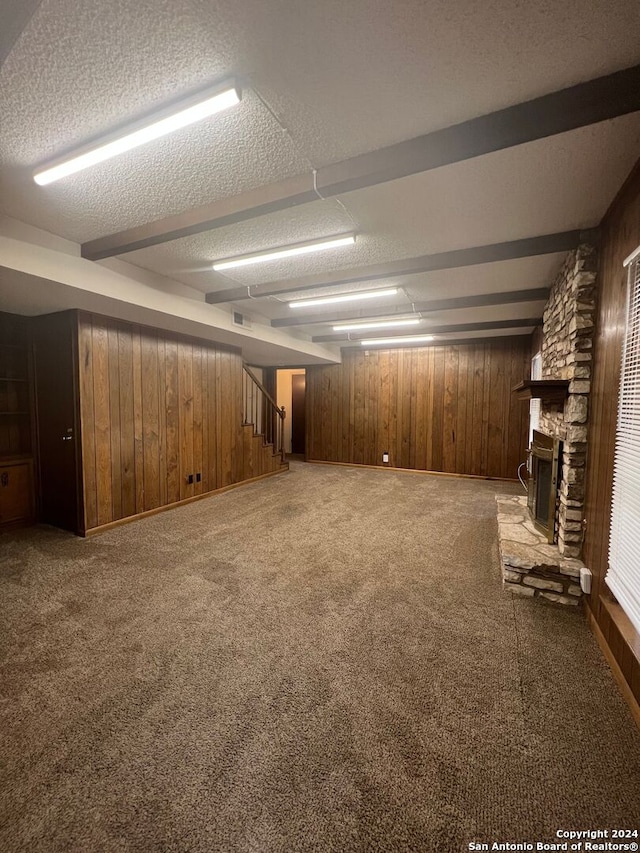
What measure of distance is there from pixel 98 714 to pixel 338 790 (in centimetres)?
106

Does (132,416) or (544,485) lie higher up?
(132,416)

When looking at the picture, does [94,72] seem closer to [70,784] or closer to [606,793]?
[70,784]

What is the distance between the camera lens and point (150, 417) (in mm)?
4074

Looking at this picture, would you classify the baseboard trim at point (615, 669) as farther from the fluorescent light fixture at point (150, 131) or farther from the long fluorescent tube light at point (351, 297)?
the long fluorescent tube light at point (351, 297)

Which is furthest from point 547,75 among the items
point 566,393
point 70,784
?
point 70,784

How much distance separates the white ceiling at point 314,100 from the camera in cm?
109

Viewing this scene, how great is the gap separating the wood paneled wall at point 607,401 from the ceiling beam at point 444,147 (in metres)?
0.61

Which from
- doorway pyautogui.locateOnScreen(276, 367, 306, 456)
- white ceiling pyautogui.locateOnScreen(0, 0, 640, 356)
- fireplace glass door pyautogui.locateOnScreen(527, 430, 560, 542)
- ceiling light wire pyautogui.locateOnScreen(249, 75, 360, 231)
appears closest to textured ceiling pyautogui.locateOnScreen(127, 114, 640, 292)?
white ceiling pyautogui.locateOnScreen(0, 0, 640, 356)

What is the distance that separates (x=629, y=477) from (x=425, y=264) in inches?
86.5

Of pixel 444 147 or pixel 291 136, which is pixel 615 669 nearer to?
pixel 444 147

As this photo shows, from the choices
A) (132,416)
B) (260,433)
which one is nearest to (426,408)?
(260,433)

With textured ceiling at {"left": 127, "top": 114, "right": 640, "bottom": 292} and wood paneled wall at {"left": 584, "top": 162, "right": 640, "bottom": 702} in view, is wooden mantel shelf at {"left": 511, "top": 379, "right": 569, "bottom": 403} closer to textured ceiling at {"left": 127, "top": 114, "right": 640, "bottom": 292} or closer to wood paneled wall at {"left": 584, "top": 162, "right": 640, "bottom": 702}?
wood paneled wall at {"left": 584, "top": 162, "right": 640, "bottom": 702}

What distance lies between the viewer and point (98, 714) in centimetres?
148

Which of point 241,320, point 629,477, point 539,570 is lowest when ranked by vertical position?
point 539,570
